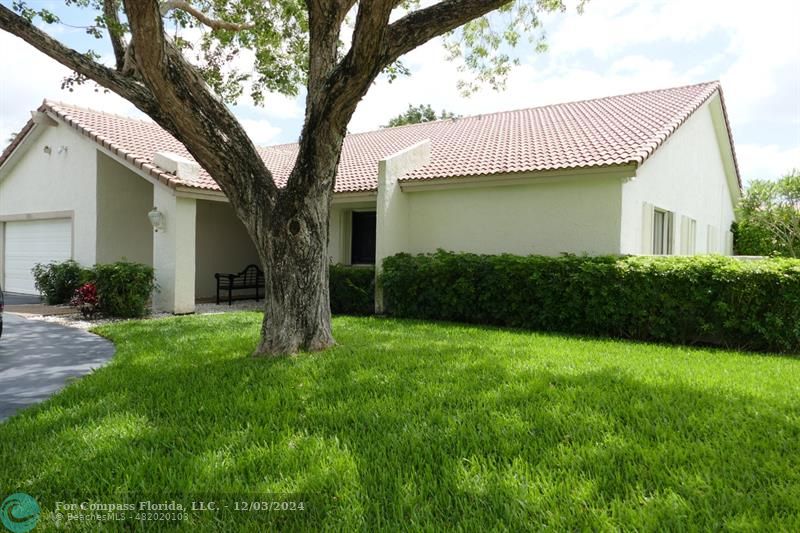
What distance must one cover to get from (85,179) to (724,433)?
1579 centimetres

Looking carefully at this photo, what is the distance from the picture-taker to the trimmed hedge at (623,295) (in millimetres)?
7852

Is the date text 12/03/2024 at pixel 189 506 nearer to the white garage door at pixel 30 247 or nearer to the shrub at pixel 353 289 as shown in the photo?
the shrub at pixel 353 289

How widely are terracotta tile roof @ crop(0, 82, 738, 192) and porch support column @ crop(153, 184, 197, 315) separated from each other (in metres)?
0.62

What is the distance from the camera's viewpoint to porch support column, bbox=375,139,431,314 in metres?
12.1

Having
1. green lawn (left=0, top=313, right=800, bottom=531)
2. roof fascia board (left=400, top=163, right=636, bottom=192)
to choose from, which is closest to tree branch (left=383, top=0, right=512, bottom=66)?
green lawn (left=0, top=313, right=800, bottom=531)

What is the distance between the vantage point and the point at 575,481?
2.99 meters

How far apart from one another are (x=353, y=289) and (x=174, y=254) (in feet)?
14.2

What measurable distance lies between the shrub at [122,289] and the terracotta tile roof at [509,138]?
2247 mm

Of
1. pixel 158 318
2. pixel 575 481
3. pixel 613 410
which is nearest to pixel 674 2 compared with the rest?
pixel 613 410

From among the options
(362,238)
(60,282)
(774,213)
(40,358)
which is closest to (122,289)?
(60,282)

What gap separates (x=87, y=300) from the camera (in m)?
10.6

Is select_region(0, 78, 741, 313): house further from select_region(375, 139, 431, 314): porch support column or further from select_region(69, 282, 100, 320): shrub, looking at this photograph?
select_region(69, 282, 100, 320): shrub

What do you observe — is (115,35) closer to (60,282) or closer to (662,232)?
(60,282)

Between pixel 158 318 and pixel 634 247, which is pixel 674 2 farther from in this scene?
pixel 158 318
